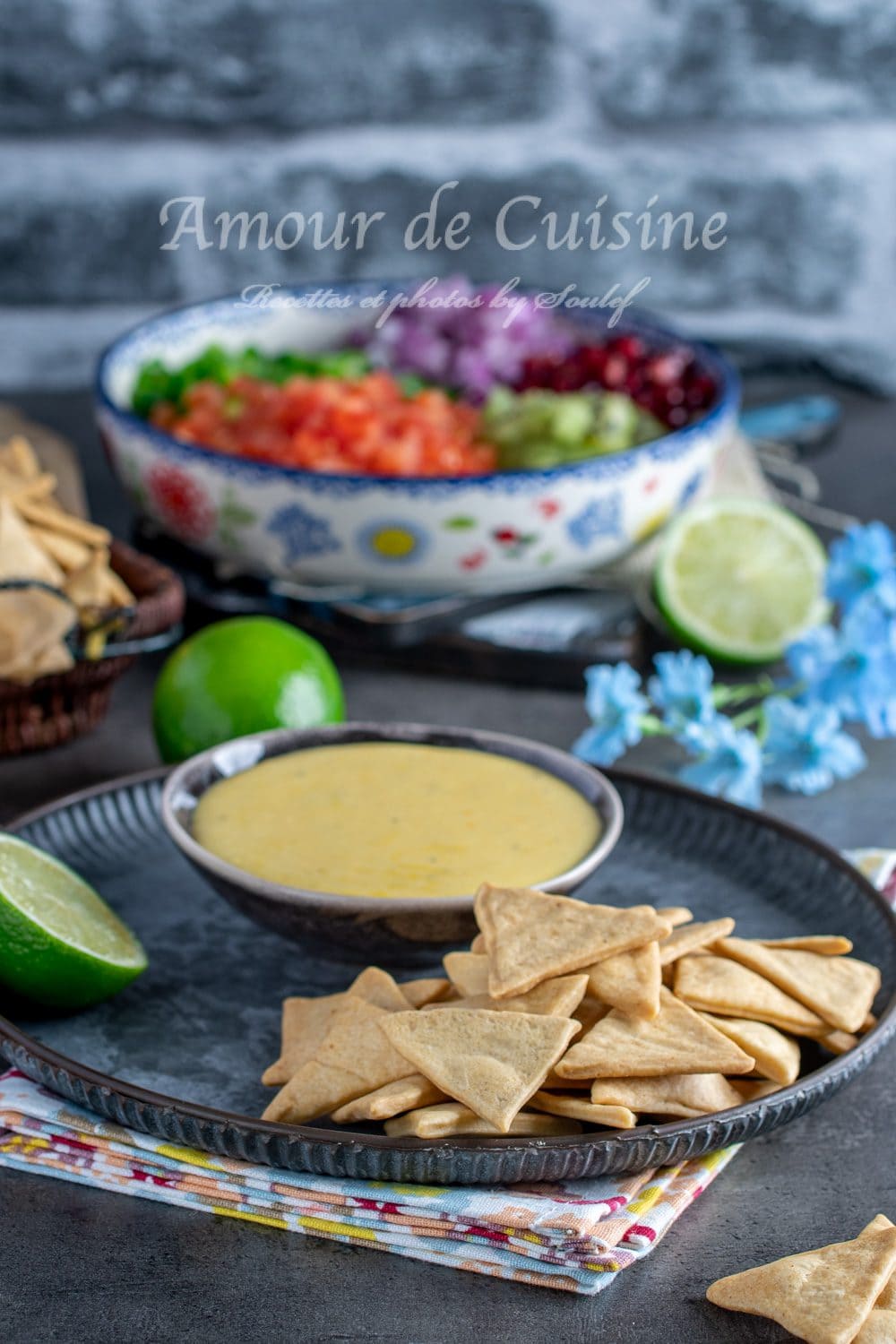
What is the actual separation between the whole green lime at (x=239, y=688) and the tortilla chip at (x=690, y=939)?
47cm

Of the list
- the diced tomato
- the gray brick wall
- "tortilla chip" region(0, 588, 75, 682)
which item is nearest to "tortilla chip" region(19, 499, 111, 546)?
"tortilla chip" region(0, 588, 75, 682)

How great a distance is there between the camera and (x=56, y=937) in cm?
97

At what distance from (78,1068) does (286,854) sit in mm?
234

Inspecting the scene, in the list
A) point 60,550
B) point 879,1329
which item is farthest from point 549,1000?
point 60,550

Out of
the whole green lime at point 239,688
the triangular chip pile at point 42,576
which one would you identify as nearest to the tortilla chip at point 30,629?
the triangular chip pile at point 42,576

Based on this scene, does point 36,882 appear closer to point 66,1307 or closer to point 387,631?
point 66,1307

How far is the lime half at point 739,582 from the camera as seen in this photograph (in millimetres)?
1663

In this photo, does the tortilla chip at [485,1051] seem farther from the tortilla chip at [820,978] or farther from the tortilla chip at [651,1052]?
the tortilla chip at [820,978]

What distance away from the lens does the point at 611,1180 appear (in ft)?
2.83

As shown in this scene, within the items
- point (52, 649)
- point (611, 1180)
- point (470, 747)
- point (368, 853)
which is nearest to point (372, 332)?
point (52, 649)

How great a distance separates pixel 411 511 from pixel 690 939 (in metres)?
0.77

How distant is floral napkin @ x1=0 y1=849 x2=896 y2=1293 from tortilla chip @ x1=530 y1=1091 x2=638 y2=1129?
0.12ft

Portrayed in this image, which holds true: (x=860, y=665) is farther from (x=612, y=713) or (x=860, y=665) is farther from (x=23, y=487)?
(x=23, y=487)

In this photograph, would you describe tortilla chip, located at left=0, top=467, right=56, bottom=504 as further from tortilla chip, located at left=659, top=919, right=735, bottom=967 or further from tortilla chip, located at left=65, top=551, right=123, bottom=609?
tortilla chip, located at left=659, top=919, right=735, bottom=967
